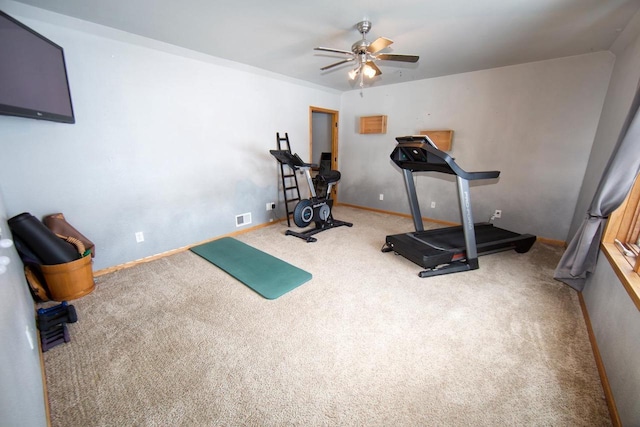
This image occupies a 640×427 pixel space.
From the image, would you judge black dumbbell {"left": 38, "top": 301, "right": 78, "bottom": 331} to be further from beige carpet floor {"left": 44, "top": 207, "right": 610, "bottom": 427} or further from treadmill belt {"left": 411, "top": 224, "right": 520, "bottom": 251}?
treadmill belt {"left": 411, "top": 224, "right": 520, "bottom": 251}

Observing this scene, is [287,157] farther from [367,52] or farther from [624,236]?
[624,236]

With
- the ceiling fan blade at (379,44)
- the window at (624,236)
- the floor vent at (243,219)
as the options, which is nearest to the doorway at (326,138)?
the floor vent at (243,219)

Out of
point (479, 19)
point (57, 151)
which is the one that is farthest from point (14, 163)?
point (479, 19)

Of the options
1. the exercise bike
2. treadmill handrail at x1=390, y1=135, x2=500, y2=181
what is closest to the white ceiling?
treadmill handrail at x1=390, y1=135, x2=500, y2=181

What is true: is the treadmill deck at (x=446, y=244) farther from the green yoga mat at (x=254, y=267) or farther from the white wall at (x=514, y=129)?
the green yoga mat at (x=254, y=267)

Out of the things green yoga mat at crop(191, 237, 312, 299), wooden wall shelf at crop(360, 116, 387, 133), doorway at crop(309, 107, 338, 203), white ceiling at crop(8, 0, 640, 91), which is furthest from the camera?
doorway at crop(309, 107, 338, 203)

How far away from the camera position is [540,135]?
3.52 m

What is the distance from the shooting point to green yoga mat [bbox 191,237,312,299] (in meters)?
2.54

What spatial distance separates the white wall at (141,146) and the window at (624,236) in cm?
413

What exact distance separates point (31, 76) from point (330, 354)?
3.20 meters

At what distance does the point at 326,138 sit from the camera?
6297mm

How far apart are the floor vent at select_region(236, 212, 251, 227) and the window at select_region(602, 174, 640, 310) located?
4114mm

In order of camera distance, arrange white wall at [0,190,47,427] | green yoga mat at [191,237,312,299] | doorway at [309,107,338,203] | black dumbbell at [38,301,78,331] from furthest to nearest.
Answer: doorway at [309,107,338,203] < green yoga mat at [191,237,312,299] < black dumbbell at [38,301,78,331] < white wall at [0,190,47,427]

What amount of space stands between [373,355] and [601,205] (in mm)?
2112
